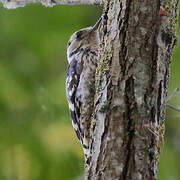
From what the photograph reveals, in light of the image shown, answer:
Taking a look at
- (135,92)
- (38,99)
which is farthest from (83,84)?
(135,92)

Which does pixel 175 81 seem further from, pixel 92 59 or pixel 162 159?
pixel 92 59

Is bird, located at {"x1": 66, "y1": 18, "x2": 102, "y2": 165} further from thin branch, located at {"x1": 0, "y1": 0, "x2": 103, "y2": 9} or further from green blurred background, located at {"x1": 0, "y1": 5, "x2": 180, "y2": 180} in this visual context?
thin branch, located at {"x1": 0, "y1": 0, "x2": 103, "y2": 9}

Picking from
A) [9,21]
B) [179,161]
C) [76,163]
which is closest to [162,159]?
[179,161]

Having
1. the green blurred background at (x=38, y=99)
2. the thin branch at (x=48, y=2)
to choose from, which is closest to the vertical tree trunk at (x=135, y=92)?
the thin branch at (x=48, y=2)

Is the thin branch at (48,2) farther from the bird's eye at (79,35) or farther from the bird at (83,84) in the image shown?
the bird's eye at (79,35)

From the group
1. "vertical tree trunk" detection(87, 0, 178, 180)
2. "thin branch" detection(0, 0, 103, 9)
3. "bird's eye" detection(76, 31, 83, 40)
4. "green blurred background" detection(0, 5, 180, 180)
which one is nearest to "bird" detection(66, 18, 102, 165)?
"bird's eye" detection(76, 31, 83, 40)

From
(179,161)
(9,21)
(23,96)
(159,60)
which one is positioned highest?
(159,60)
